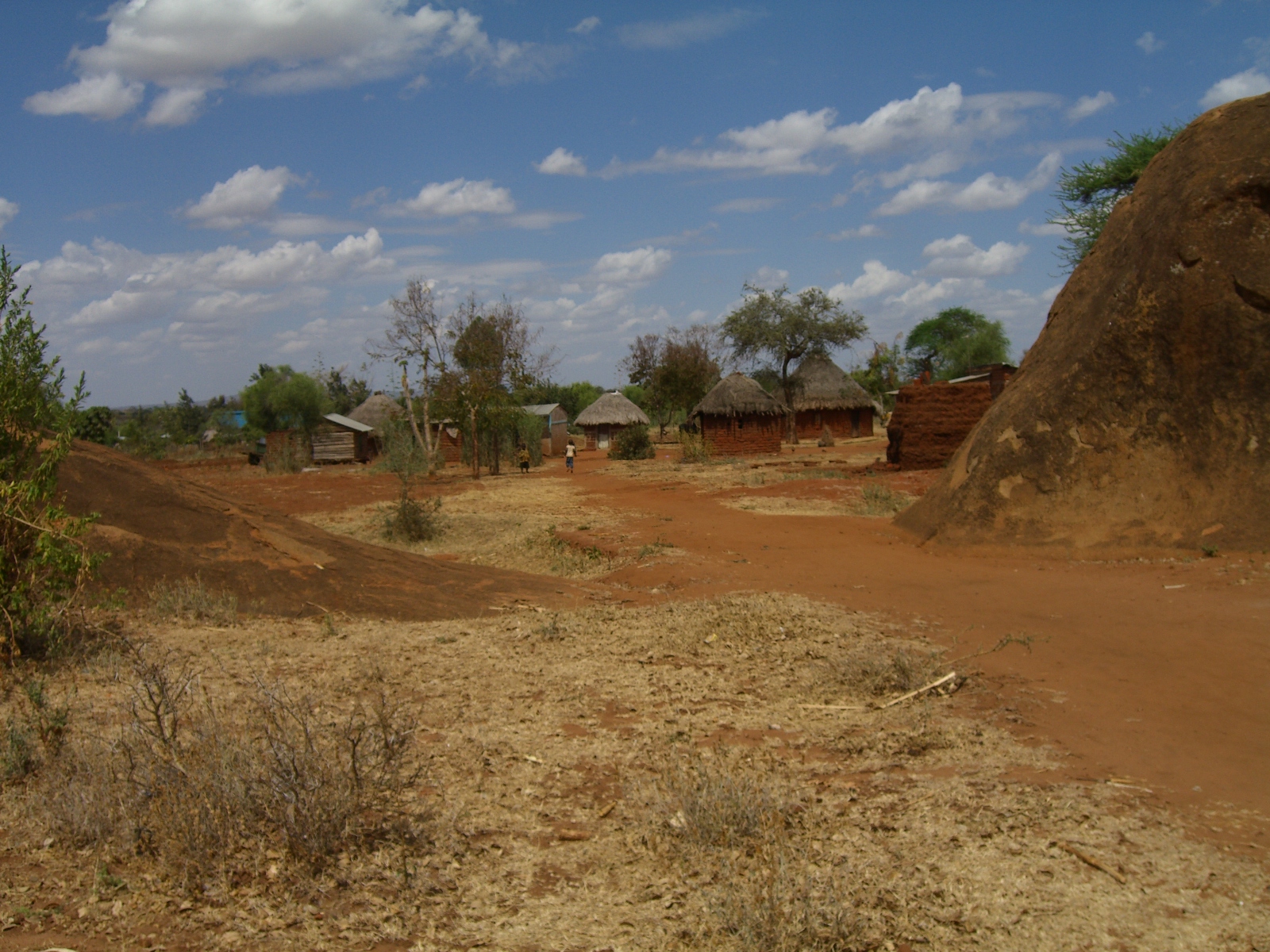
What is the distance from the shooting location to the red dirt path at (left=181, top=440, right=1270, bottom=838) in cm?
449

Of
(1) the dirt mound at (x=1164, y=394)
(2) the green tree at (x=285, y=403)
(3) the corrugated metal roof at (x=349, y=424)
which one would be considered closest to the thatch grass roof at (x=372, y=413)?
(3) the corrugated metal roof at (x=349, y=424)

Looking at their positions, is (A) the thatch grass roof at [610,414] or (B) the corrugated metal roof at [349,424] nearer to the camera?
(B) the corrugated metal roof at [349,424]

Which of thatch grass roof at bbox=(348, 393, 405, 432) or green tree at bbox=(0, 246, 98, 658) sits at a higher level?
thatch grass roof at bbox=(348, 393, 405, 432)

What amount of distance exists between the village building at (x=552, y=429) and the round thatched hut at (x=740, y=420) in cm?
926

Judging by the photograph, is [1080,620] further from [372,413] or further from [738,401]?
[372,413]

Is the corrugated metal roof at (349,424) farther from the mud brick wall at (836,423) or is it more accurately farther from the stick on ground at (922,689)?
the stick on ground at (922,689)

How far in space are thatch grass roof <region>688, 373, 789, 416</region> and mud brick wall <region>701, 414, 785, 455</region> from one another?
22 centimetres

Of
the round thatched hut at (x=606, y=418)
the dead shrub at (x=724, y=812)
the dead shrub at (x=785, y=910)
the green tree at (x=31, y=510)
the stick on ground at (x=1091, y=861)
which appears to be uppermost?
the round thatched hut at (x=606, y=418)

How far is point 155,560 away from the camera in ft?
22.9

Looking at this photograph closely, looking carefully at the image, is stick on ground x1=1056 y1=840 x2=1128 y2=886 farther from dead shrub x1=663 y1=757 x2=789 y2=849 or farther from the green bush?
the green bush

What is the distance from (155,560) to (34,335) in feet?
6.93

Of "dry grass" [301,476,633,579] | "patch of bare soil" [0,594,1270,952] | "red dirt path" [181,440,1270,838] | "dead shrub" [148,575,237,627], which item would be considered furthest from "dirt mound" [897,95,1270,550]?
"dead shrub" [148,575,237,627]

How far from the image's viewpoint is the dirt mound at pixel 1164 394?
928cm

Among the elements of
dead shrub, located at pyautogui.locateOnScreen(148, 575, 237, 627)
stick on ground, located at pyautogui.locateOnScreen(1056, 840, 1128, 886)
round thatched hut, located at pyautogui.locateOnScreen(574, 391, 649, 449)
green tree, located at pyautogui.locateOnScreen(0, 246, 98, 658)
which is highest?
round thatched hut, located at pyautogui.locateOnScreen(574, 391, 649, 449)
